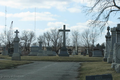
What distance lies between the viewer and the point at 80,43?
282 ft

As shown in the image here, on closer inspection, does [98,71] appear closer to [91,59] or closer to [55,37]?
[91,59]

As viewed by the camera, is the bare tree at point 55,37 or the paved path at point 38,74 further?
the bare tree at point 55,37

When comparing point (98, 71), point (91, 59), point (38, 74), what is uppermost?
point (98, 71)

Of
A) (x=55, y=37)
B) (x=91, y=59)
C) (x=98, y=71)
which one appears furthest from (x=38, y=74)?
(x=55, y=37)

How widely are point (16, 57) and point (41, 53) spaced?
2128cm

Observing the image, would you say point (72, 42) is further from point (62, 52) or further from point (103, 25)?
point (103, 25)

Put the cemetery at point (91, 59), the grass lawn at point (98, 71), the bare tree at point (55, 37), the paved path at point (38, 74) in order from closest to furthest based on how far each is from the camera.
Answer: the grass lawn at point (98, 71)
the paved path at point (38, 74)
the cemetery at point (91, 59)
the bare tree at point (55, 37)

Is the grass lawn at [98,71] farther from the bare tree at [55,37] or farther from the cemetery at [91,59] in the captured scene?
the bare tree at [55,37]

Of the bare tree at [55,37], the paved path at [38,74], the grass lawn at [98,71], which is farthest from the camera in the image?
the bare tree at [55,37]

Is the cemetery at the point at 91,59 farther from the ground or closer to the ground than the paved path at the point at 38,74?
farther from the ground

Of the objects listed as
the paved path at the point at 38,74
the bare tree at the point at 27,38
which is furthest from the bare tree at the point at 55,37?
the paved path at the point at 38,74

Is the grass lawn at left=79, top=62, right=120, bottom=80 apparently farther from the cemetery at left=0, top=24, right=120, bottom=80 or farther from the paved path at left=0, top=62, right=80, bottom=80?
the paved path at left=0, top=62, right=80, bottom=80

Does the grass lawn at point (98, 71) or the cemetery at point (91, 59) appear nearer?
the grass lawn at point (98, 71)

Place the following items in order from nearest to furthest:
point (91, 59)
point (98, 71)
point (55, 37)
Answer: point (98, 71) < point (91, 59) < point (55, 37)
